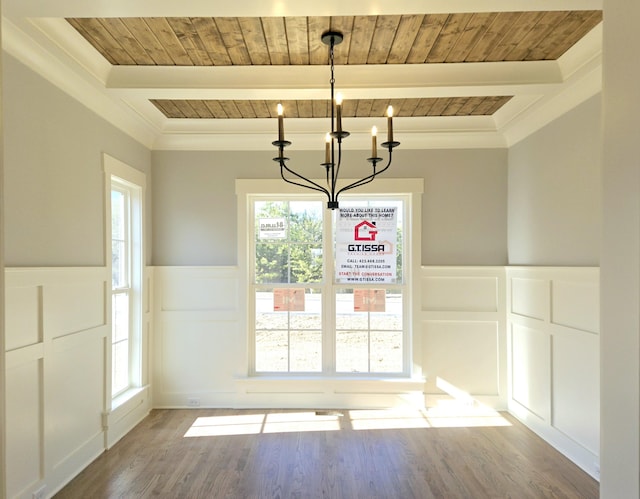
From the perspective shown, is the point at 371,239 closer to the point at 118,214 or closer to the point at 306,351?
the point at 306,351

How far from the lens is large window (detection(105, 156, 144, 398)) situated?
3.14 m

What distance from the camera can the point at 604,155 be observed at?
78cm

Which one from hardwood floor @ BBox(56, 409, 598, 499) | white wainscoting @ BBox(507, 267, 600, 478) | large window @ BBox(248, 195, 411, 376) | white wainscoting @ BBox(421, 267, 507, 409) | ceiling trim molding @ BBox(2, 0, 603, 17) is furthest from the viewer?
large window @ BBox(248, 195, 411, 376)

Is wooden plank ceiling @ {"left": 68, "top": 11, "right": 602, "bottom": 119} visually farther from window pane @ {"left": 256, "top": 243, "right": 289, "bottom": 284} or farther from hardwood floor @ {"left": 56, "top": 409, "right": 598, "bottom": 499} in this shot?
hardwood floor @ {"left": 56, "top": 409, "right": 598, "bottom": 499}

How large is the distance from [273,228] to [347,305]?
106 centimetres

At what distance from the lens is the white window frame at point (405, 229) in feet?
11.7

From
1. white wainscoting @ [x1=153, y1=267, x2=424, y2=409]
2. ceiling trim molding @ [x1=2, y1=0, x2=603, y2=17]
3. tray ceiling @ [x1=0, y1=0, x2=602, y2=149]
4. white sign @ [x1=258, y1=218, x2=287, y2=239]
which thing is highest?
tray ceiling @ [x1=0, y1=0, x2=602, y2=149]

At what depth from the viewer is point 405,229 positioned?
3.66 meters

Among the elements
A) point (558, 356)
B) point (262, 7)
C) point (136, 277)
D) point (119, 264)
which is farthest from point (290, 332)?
point (262, 7)

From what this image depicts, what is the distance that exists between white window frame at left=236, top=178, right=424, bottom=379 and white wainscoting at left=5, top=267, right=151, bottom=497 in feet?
3.97

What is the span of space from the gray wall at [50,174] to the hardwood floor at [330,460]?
1485 mm

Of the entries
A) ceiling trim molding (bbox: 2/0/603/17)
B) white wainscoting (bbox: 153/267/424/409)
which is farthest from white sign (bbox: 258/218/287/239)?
ceiling trim molding (bbox: 2/0/603/17)

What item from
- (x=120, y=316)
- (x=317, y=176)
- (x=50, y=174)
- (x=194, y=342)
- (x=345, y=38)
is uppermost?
(x=345, y=38)

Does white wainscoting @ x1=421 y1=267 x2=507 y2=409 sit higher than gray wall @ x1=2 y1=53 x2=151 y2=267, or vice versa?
gray wall @ x1=2 y1=53 x2=151 y2=267
